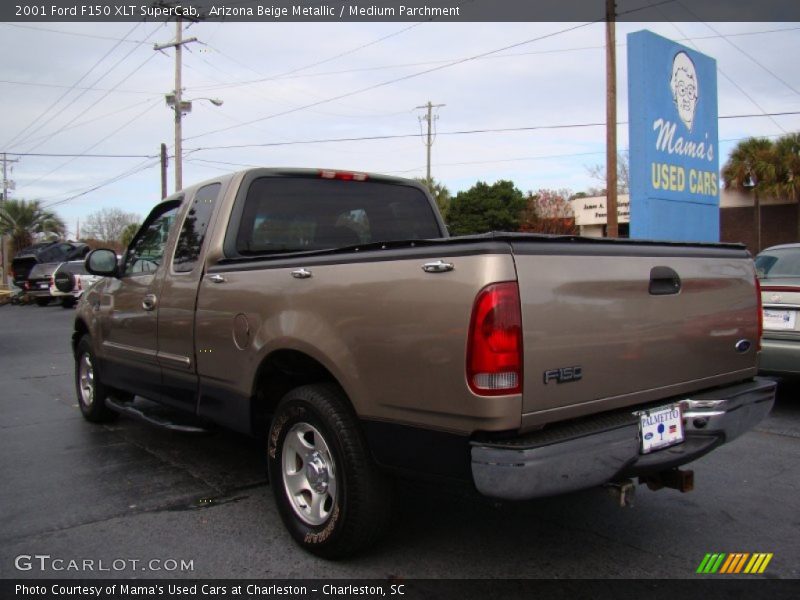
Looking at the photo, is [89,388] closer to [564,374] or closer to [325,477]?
[325,477]

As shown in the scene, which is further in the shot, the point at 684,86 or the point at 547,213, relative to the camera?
the point at 547,213

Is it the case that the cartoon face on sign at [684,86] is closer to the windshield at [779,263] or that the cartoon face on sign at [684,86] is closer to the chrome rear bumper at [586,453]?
the windshield at [779,263]

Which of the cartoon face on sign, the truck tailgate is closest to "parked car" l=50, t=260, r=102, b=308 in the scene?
the cartoon face on sign

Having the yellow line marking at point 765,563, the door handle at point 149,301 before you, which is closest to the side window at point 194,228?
the door handle at point 149,301

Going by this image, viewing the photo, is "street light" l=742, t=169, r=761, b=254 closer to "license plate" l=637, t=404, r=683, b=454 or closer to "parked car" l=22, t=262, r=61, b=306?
"parked car" l=22, t=262, r=61, b=306

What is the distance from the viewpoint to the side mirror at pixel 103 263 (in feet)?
17.3

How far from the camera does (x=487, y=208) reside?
157 ft

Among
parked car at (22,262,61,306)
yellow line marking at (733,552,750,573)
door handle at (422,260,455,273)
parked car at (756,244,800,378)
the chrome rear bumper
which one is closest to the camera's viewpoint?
the chrome rear bumper

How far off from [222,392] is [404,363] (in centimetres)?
162

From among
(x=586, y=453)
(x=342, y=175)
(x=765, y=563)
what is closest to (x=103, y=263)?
(x=342, y=175)

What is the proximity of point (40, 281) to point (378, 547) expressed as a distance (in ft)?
76.3

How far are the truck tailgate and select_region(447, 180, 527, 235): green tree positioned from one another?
144ft

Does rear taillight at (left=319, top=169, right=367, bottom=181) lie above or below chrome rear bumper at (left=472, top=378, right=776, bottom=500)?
above

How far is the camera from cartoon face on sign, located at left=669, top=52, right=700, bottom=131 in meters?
14.4
